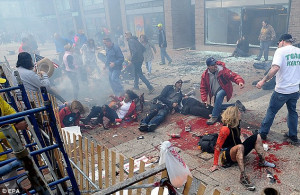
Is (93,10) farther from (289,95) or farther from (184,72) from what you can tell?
(289,95)

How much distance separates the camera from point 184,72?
11.4 m

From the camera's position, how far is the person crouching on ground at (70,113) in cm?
609

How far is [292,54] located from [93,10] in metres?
25.2

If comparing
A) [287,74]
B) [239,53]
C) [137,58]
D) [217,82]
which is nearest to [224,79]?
[217,82]

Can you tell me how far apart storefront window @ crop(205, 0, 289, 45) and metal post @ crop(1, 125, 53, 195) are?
13.2m

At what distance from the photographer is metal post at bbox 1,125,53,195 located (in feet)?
4.00

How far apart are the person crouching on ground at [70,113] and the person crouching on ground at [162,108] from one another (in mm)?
1717

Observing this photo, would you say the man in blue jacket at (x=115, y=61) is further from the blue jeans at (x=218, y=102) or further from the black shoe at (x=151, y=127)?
the blue jeans at (x=218, y=102)

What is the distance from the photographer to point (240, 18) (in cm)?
1356

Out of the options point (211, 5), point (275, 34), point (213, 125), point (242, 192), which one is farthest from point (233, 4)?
point (242, 192)

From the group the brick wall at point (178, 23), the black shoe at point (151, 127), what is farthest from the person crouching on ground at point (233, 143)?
the brick wall at point (178, 23)

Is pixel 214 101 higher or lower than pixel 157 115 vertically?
higher

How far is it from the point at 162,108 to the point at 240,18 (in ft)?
32.2

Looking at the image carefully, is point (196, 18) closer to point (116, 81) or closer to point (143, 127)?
point (116, 81)
